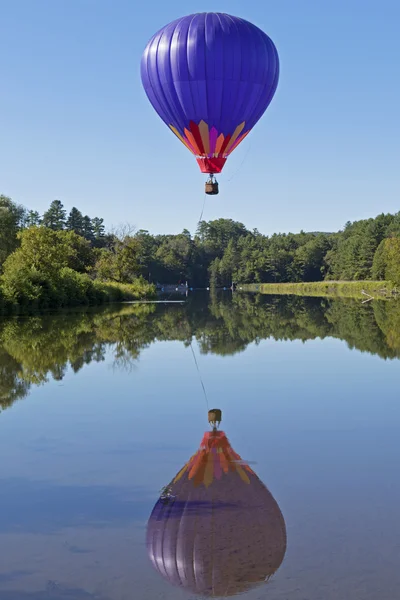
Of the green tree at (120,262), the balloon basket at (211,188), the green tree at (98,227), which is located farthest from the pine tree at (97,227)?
the balloon basket at (211,188)

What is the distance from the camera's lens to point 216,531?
16.1 ft

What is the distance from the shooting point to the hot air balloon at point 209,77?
14.1 metres

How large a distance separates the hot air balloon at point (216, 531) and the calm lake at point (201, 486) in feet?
0.05

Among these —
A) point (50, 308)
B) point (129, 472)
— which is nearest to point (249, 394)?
point (129, 472)

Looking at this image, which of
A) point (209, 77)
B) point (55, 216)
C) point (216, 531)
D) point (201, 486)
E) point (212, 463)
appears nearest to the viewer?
point (216, 531)

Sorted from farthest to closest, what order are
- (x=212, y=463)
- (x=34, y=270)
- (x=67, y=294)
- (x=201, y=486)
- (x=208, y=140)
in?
(x=67, y=294)
(x=34, y=270)
(x=208, y=140)
(x=212, y=463)
(x=201, y=486)

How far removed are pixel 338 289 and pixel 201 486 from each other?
213 ft

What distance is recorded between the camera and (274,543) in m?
4.64

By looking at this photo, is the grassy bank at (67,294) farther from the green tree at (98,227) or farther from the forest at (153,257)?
the green tree at (98,227)

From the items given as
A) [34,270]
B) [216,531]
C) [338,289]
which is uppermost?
[34,270]

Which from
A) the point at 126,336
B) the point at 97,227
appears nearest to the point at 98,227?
the point at 97,227

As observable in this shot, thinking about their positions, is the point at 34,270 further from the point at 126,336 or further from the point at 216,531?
the point at 216,531

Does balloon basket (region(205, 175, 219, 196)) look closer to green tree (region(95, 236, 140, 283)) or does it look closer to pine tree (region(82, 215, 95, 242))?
green tree (region(95, 236, 140, 283))

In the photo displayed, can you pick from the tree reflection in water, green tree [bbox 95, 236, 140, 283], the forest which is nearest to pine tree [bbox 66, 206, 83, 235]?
the forest
